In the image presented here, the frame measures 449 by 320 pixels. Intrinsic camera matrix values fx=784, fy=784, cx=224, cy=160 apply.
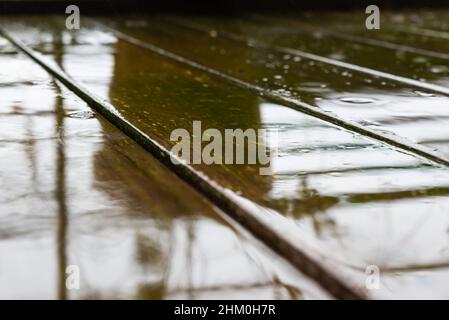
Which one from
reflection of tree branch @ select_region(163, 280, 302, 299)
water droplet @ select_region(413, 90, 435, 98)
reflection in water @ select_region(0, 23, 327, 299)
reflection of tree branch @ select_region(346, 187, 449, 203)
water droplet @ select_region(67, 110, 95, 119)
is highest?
water droplet @ select_region(413, 90, 435, 98)

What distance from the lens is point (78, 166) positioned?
2.99 feet

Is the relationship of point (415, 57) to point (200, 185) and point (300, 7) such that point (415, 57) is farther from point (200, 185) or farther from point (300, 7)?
Answer: point (300, 7)

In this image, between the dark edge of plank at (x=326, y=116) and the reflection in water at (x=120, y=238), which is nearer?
the reflection in water at (x=120, y=238)

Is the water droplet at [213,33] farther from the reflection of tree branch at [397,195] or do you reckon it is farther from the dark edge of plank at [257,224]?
the reflection of tree branch at [397,195]

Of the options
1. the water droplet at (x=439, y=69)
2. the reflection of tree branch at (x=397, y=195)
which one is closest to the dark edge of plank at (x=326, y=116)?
the reflection of tree branch at (x=397, y=195)

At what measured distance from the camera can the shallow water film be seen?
623 millimetres

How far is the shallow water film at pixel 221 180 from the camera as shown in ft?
2.04

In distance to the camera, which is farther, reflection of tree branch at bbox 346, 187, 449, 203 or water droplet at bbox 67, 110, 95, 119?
water droplet at bbox 67, 110, 95, 119

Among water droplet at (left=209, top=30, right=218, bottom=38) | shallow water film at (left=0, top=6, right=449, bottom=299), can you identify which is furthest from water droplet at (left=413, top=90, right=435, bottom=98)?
water droplet at (left=209, top=30, right=218, bottom=38)

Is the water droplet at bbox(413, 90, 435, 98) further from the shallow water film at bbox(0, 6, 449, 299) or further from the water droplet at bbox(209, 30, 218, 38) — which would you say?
the water droplet at bbox(209, 30, 218, 38)

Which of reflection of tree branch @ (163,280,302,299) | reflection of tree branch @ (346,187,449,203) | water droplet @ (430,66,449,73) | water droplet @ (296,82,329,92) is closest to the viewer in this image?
reflection of tree branch @ (163,280,302,299)

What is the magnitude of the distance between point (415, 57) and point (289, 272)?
1.51 m

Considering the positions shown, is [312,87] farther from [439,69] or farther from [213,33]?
[213,33]

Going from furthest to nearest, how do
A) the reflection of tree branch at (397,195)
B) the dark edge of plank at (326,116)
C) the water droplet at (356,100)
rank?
the water droplet at (356,100), the dark edge of plank at (326,116), the reflection of tree branch at (397,195)
